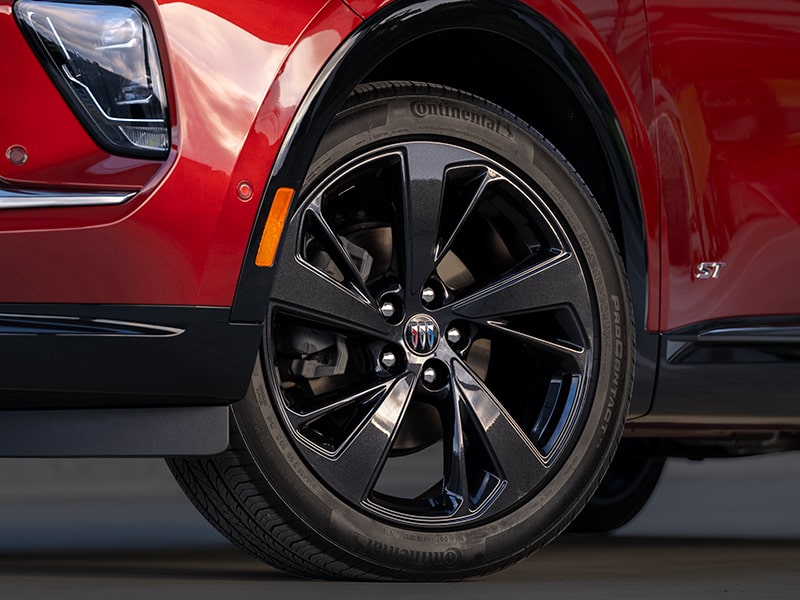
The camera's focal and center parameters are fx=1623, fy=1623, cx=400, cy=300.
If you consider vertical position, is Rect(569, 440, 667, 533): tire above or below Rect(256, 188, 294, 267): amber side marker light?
below

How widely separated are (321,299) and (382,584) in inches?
23.5

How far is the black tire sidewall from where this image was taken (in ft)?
10.3

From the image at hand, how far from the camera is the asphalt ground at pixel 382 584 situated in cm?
324

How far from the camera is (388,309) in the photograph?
3.35 meters

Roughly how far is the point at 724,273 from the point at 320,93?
1096mm

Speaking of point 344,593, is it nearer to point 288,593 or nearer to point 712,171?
point 288,593

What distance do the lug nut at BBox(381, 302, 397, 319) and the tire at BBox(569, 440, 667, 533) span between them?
7.46ft

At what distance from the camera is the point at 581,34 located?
346cm

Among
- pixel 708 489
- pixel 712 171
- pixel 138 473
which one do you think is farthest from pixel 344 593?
pixel 138 473

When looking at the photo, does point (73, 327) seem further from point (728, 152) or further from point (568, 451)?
point (728, 152)

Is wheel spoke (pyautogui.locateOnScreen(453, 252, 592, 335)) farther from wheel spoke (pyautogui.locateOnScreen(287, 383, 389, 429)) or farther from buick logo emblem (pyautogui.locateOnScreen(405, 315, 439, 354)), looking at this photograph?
wheel spoke (pyautogui.locateOnScreen(287, 383, 389, 429))

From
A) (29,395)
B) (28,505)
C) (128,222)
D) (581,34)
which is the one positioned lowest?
(28,505)

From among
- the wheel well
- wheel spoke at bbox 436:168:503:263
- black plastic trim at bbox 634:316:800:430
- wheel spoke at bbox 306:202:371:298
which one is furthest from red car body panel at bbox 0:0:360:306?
black plastic trim at bbox 634:316:800:430

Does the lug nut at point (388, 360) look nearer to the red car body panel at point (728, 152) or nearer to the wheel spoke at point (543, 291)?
the wheel spoke at point (543, 291)
